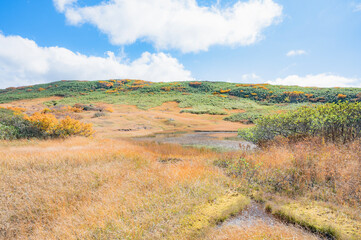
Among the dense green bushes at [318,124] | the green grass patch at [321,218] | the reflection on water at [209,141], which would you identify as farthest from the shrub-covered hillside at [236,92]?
the green grass patch at [321,218]

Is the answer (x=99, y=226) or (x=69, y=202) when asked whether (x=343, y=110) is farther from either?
(x=69, y=202)

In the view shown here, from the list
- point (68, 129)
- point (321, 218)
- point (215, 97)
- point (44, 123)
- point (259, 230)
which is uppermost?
point (215, 97)

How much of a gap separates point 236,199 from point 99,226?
3149 millimetres

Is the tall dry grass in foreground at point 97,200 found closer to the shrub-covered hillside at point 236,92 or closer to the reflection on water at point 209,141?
the reflection on water at point 209,141

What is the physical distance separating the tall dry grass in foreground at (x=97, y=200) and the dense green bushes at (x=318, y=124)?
19.2 ft

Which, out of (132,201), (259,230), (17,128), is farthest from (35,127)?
(259,230)

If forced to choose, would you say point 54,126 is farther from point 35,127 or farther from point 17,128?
point 17,128

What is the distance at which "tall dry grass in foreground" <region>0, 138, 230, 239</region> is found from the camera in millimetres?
3168

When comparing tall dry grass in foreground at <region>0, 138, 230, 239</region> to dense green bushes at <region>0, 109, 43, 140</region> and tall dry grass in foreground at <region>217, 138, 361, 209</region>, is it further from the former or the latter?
dense green bushes at <region>0, 109, 43, 140</region>

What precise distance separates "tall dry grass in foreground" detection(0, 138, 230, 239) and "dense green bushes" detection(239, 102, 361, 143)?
19.2 ft

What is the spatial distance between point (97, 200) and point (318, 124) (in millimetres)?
9597

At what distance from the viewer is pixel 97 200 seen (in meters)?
4.16

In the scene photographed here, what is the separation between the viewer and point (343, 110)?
24.5 ft

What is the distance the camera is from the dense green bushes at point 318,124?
23.8 feet
